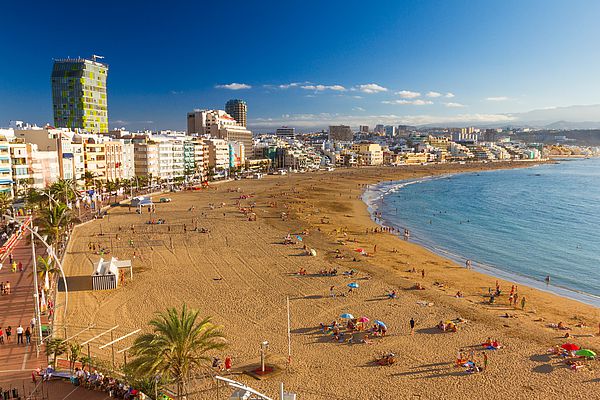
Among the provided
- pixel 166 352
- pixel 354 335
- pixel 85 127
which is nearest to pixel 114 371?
pixel 166 352

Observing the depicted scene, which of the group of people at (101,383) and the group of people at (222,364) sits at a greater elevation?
the group of people at (101,383)

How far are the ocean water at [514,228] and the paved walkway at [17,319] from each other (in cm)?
2925

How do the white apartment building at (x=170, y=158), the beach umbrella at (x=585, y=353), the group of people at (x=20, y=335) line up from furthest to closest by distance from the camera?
the white apartment building at (x=170, y=158) < the beach umbrella at (x=585, y=353) < the group of people at (x=20, y=335)

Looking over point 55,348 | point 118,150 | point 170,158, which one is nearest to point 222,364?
point 55,348

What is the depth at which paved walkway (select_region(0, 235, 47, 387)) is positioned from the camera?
15625mm

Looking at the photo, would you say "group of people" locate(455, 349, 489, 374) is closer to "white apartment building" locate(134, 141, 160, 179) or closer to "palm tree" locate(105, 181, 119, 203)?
"palm tree" locate(105, 181, 119, 203)

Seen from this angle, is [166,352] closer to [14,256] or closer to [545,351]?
[545,351]

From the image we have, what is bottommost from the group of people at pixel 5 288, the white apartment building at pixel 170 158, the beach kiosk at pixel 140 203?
the group of people at pixel 5 288

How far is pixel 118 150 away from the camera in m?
74.9

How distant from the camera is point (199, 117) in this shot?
14862 cm

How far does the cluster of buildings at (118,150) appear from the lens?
52750 millimetres

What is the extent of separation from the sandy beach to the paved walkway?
1710 millimetres

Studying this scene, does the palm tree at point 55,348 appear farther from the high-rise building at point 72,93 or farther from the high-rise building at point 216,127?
the high-rise building at point 216,127

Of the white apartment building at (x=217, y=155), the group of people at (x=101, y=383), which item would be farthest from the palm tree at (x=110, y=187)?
the group of people at (x=101, y=383)
